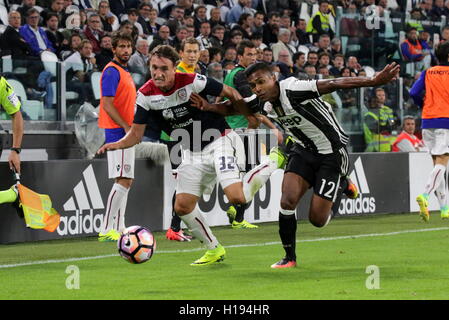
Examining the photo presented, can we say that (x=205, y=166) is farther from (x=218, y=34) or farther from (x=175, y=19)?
(x=175, y=19)

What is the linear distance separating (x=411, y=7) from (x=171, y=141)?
1648 cm

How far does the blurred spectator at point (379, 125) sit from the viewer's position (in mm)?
16938

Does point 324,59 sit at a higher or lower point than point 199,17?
lower

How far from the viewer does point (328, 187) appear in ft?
29.6

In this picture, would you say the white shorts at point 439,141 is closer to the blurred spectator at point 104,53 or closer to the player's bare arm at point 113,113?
the player's bare arm at point 113,113

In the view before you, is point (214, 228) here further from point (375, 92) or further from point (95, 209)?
point (375, 92)

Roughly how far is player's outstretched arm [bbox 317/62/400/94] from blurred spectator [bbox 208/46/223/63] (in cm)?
692

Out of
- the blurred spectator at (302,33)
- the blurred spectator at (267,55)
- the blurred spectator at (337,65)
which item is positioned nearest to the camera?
the blurred spectator at (267,55)

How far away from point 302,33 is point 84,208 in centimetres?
1033

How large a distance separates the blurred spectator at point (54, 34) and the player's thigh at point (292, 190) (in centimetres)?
712

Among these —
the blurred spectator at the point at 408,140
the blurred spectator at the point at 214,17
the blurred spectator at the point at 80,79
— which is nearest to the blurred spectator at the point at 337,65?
the blurred spectator at the point at 408,140

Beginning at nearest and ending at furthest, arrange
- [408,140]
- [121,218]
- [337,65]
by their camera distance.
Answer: [121,218], [408,140], [337,65]

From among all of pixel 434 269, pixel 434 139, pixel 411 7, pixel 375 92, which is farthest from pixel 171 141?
pixel 411 7

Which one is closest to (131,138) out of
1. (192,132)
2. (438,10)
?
(192,132)
